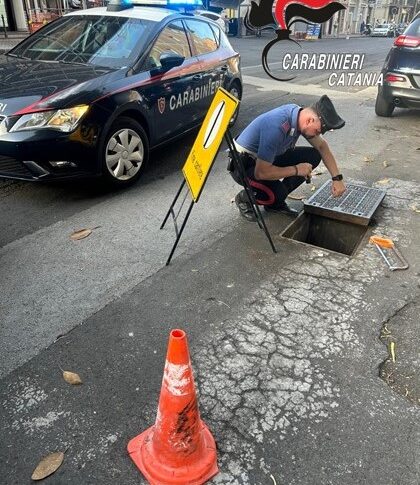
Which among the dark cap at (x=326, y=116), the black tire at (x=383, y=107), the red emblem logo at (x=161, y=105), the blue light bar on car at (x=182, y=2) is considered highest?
the blue light bar on car at (x=182, y=2)

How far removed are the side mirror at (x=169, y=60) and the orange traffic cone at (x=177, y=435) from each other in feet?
12.2

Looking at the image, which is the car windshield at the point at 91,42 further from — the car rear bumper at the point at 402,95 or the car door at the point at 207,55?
the car rear bumper at the point at 402,95

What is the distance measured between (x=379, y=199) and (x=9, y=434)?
3.75 metres

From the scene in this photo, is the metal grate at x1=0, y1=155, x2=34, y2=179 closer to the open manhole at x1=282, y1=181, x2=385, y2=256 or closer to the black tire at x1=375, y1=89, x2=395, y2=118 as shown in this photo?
the open manhole at x1=282, y1=181, x2=385, y2=256

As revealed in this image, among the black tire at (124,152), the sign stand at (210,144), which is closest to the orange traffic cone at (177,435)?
the sign stand at (210,144)

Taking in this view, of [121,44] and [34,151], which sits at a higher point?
[121,44]

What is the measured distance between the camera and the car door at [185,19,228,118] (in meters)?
5.88

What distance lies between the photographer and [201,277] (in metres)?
3.32

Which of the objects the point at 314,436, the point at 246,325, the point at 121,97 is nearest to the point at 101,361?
the point at 246,325

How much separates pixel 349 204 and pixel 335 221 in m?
0.24

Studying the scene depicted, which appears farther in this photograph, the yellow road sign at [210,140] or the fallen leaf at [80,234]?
the fallen leaf at [80,234]

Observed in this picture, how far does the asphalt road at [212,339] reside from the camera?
202 centimetres

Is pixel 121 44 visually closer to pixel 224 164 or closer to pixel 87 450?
pixel 224 164

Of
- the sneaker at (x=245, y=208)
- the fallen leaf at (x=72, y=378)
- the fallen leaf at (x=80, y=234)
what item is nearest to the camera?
the fallen leaf at (x=72, y=378)
